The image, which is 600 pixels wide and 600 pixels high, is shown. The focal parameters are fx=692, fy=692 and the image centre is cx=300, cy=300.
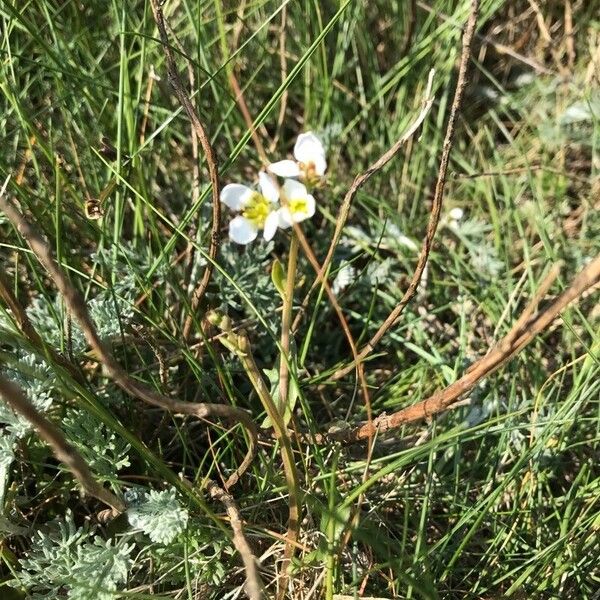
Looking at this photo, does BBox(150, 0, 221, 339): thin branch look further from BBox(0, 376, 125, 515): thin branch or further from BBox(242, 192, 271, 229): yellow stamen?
BBox(0, 376, 125, 515): thin branch

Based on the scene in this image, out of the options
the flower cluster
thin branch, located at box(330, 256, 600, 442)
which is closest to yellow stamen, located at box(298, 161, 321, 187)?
the flower cluster

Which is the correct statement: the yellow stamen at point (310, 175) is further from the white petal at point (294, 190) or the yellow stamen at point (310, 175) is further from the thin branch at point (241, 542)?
the thin branch at point (241, 542)

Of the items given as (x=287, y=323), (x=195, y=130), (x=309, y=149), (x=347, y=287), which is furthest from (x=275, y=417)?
(x=347, y=287)

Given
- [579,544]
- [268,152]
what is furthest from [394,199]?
[579,544]

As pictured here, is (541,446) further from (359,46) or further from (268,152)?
(359,46)

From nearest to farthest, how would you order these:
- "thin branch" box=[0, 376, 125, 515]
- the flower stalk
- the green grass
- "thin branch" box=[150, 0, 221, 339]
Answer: "thin branch" box=[0, 376, 125, 515]
the flower stalk
"thin branch" box=[150, 0, 221, 339]
the green grass

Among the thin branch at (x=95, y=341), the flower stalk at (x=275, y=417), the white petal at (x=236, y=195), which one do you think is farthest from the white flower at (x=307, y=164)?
the thin branch at (x=95, y=341)
